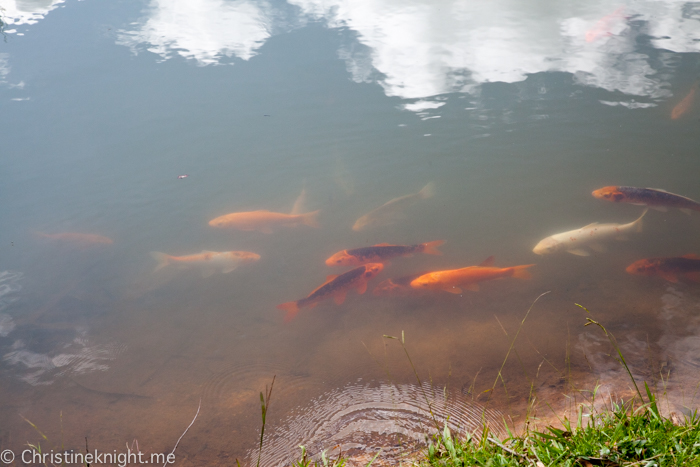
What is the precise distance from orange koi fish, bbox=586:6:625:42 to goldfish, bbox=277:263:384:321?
29.2 ft

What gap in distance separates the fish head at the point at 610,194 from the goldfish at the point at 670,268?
117 centimetres

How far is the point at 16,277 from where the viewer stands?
557 cm

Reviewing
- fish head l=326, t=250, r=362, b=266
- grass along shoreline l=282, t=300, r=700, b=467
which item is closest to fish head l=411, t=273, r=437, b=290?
fish head l=326, t=250, r=362, b=266

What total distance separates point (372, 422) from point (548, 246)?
11.0ft

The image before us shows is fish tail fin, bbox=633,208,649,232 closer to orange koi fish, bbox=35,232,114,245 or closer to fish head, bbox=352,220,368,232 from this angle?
fish head, bbox=352,220,368,232

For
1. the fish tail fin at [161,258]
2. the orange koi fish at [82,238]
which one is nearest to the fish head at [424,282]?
the fish tail fin at [161,258]

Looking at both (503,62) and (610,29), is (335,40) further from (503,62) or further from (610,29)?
(610,29)

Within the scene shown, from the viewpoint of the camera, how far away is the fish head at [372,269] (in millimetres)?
5039

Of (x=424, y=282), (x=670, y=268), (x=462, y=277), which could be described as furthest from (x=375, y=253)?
(x=670, y=268)

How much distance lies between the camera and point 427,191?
6.43 m

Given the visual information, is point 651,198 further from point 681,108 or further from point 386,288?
point 386,288

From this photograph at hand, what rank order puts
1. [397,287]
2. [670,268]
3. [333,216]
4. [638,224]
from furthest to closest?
[333,216] < [638,224] < [397,287] < [670,268]

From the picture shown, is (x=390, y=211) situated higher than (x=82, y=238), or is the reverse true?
(x=390, y=211)

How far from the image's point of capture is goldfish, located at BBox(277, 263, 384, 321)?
4691mm
